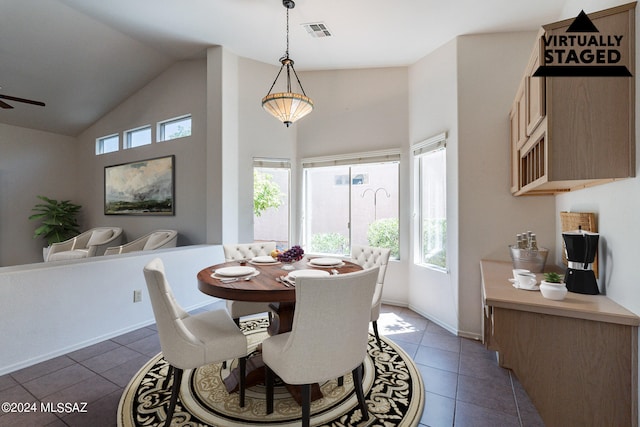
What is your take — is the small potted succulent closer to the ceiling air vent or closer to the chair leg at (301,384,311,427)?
the chair leg at (301,384,311,427)

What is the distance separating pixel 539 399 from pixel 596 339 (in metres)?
0.44

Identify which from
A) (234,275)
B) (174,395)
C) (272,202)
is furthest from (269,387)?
(272,202)

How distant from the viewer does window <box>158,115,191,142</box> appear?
484 cm

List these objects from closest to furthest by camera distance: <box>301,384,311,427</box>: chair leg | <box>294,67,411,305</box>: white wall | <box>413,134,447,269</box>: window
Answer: <box>301,384,311,427</box>: chair leg, <box>413,134,447,269</box>: window, <box>294,67,411,305</box>: white wall

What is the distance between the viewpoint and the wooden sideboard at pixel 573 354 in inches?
55.8

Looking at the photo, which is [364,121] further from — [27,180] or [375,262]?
[27,180]

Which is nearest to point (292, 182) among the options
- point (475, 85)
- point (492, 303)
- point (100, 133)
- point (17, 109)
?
point (475, 85)

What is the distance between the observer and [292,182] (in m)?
4.48

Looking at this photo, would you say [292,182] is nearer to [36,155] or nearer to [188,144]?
[188,144]

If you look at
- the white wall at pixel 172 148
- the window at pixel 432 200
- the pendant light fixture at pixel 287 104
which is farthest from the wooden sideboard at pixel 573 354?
the white wall at pixel 172 148

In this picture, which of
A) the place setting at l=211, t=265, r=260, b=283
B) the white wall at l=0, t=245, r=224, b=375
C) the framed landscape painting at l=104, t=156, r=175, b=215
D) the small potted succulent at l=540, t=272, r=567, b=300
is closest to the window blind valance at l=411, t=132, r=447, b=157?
the small potted succulent at l=540, t=272, r=567, b=300

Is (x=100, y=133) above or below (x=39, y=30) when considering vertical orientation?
below

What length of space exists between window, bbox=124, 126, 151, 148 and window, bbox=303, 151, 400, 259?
3.22m

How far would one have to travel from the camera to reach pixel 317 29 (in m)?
3.30
